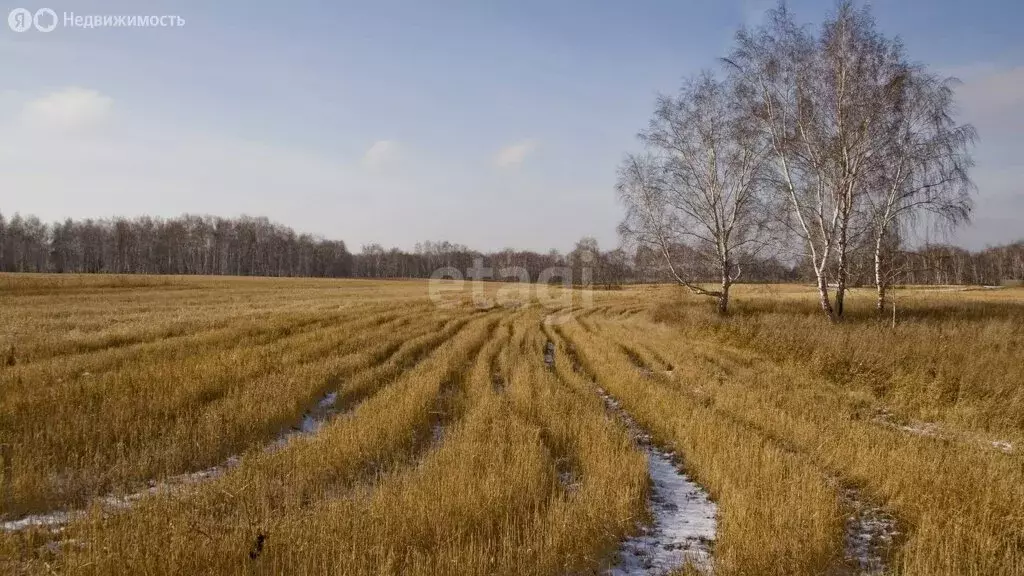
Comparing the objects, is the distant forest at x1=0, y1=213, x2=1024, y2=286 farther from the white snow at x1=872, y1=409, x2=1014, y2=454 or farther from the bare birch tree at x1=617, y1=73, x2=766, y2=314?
the white snow at x1=872, y1=409, x2=1014, y2=454

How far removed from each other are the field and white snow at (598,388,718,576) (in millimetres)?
28

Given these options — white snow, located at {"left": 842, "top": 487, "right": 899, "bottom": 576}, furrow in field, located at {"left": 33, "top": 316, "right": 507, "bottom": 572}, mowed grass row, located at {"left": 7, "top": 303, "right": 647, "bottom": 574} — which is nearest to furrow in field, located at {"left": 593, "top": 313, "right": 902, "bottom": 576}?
white snow, located at {"left": 842, "top": 487, "right": 899, "bottom": 576}

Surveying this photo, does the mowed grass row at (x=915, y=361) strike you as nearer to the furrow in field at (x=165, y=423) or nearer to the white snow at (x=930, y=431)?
the white snow at (x=930, y=431)

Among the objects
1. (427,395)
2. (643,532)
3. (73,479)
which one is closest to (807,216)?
(427,395)

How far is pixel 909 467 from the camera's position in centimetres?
536

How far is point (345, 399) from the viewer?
898 centimetres

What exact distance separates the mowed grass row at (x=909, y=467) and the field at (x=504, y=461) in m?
0.03

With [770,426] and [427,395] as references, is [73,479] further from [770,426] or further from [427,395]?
[770,426]

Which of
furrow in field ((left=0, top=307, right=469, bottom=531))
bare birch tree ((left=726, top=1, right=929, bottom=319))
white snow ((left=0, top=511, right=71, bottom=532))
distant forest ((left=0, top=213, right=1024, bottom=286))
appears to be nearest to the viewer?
white snow ((left=0, top=511, right=71, bottom=532))

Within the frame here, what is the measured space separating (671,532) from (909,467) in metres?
2.96

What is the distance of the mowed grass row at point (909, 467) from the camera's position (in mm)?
3924

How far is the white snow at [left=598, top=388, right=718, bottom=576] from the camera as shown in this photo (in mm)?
3977

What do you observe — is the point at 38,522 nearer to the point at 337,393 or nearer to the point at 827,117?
the point at 337,393

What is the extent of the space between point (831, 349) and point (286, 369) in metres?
12.4
